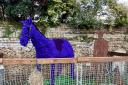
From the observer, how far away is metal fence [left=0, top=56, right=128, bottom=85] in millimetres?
5188

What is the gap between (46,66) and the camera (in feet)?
17.3

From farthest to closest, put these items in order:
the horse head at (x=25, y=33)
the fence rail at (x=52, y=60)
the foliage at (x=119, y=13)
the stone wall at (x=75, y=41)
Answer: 1. the foliage at (x=119, y=13)
2. the stone wall at (x=75, y=41)
3. the horse head at (x=25, y=33)
4. the fence rail at (x=52, y=60)

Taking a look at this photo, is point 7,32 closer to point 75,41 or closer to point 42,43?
point 75,41

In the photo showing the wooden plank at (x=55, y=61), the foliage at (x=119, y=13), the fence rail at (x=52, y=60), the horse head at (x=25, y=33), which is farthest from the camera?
the foliage at (x=119, y=13)

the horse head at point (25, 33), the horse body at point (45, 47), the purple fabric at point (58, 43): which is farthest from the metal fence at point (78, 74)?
the purple fabric at point (58, 43)

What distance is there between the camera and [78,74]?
211 inches

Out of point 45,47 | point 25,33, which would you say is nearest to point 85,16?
point 45,47

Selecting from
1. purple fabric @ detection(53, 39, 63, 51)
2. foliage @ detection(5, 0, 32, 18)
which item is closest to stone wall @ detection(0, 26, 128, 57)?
foliage @ detection(5, 0, 32, 18)

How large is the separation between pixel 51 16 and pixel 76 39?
2.51 ft

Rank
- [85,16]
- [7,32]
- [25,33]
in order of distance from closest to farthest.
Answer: [25,33]
[7,32]
[85,16]

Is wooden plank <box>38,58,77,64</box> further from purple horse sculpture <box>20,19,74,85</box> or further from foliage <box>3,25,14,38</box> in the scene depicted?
foliage <box>3,25,14,38</box>

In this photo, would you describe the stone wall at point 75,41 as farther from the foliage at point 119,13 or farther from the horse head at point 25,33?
the horse head at point 25,33

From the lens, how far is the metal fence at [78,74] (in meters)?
5.19

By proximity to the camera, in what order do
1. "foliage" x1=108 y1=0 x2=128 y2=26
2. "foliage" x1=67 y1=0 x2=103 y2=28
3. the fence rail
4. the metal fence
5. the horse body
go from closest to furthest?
the fence rail → the metal fence → the horse body → "foliage" x1=67 y1=0 x2=103 y2=28 → "foliage" x1=108 y1=0 x2=128 y2=26
